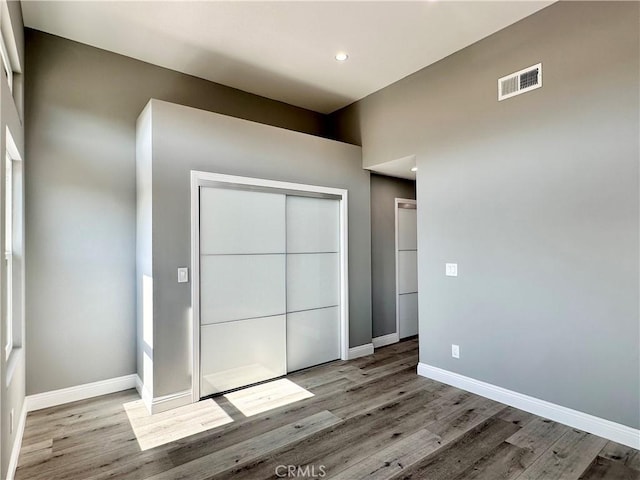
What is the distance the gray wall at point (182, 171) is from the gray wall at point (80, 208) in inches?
27.3

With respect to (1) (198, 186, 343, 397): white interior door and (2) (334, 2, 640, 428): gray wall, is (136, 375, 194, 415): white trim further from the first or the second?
(2) (334, 2, 640, 428): gray wall

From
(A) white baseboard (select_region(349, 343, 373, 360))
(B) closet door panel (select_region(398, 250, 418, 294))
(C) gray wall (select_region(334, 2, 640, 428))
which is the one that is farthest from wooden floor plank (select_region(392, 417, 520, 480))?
(B) closet door panel (select_region(398, 250, 418, 294))

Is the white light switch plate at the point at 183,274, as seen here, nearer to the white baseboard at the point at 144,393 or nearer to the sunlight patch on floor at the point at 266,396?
the white baseboard at the point at 144,393

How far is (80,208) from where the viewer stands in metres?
3.18

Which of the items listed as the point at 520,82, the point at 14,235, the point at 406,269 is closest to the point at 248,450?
the point at 14,235

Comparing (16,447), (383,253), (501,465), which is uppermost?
(383,253)

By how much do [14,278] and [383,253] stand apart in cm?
389

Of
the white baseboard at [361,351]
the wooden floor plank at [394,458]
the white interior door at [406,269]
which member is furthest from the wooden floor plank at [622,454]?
the white interior door at [406,269]

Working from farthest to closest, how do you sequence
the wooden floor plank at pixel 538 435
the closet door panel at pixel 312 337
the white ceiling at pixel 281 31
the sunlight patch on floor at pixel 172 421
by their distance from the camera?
the closet door panel at pixel 312 337 → the white ceiling at pixel 281 31 → the sunlight patch on floor at pixel 172 421 → the wooden floor plank at pixel 538 435

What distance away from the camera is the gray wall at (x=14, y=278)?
73.0 inches

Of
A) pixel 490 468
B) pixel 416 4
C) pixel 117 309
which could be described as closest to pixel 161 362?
pixel 117 309

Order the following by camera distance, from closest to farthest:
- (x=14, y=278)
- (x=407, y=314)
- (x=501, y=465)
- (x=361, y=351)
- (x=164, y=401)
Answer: (x=501, y=465), (x=14, y=278), (x=164, y=401), (x=361, y=351), (x=407, y=314)

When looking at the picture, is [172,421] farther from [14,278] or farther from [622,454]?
[622,454]

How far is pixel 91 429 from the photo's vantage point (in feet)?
8.59
